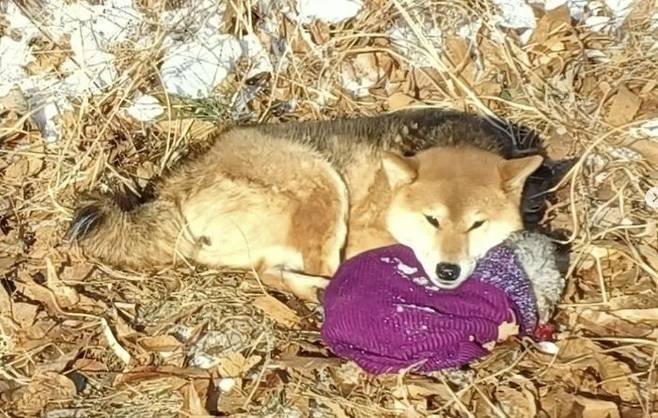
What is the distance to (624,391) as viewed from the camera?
362cm

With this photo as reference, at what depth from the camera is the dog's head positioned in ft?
12.6

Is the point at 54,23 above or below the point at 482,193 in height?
above

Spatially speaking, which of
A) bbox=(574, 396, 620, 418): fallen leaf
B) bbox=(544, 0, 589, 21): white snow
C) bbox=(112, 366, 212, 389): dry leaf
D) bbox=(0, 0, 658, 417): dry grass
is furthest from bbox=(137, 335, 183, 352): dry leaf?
bbox=(544, 0, 589, 21): white snow

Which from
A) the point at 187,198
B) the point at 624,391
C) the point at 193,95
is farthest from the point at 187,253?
the point at 624,391

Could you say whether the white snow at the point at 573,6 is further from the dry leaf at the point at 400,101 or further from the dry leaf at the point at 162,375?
the dry leaf at the point at 162,375

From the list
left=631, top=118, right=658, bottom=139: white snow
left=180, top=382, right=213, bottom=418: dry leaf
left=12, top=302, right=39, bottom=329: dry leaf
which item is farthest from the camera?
left=631, top=118, right=658, bottom=139: white snow

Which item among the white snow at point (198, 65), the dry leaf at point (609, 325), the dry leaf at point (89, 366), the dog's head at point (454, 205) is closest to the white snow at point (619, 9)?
the dog's head at point (454, 205)

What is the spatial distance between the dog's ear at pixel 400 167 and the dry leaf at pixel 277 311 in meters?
0.68

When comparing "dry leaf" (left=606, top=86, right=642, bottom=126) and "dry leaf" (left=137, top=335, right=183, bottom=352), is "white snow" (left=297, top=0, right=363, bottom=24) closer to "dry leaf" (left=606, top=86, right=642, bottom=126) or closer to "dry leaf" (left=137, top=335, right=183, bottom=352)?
"dry leaf" (left=606, top=86, right=642, bottom=126)

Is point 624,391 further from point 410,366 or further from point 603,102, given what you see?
point 603,102

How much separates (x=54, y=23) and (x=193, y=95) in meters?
0.83

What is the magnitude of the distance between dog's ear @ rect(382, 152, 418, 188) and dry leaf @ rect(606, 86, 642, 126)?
3.86 feet

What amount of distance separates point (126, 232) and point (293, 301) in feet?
2.43

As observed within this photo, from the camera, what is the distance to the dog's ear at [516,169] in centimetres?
391
